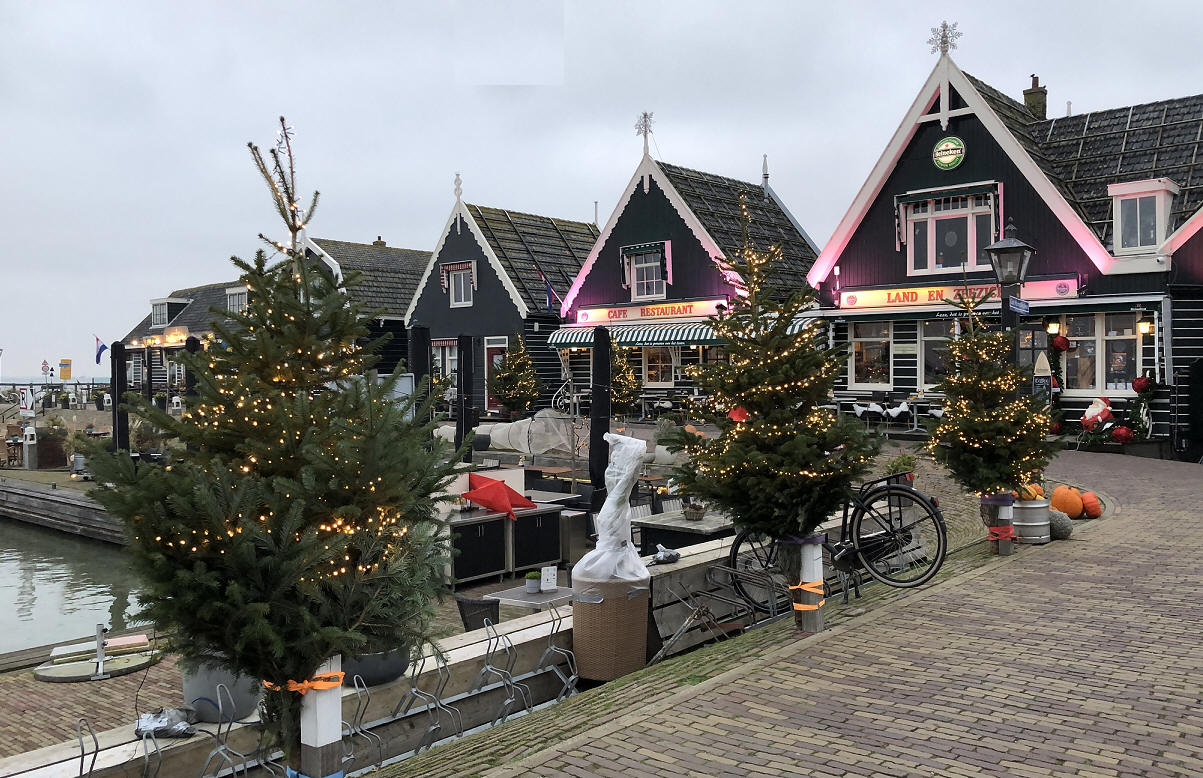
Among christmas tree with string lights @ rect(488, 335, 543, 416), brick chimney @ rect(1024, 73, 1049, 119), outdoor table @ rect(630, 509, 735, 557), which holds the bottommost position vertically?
outdoor table @ rect(630, 509, 735, 557)

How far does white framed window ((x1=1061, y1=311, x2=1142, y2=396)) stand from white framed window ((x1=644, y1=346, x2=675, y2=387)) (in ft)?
40.7

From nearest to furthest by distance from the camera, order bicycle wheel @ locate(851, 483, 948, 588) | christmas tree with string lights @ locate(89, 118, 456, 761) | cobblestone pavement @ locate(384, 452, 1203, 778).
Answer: christmas tree with string lights @ locate(89, 118, 456, 761) < cobblestone pavement @ locate(384, 452, 1203, 778) < bicycle wheel @ locate(851, 483, 948, 588)

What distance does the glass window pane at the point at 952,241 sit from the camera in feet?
80.8

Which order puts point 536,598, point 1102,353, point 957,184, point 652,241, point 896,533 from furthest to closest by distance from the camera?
1. point 652,241
2. point 957,184
3. point 1102,353
4. point 536,598
5. point 896,533

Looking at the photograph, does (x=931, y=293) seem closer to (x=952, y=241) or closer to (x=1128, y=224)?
(x=952, y=241)

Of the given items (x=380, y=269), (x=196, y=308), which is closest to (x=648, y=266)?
(x=380, y=269)

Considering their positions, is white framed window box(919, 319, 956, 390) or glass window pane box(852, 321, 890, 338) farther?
glass window pane box(852, 321, 890, 338)

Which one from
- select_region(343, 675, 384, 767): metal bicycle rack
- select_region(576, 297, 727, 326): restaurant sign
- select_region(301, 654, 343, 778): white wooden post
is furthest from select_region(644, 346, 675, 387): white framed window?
select_region(301, 654, 343, 778): white wooden post

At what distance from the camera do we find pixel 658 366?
1259 inches

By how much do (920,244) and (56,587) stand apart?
21.8 m

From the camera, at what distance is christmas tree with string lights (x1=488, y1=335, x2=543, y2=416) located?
31297 millimetres

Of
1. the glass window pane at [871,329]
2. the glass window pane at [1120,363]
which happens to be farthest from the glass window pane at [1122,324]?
the glass window pane at [871,329]

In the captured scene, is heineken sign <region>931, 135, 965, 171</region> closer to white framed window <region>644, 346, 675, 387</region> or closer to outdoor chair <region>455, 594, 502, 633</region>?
white framed window <region>644, 346, 675, 387</region>

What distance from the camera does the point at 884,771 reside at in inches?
221
